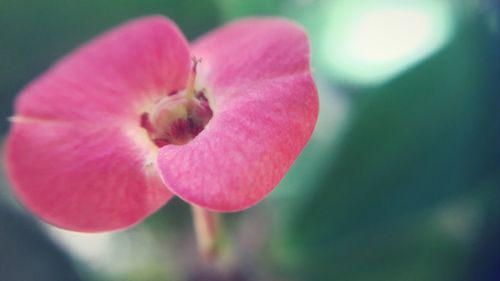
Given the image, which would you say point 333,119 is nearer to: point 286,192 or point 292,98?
point 286,192

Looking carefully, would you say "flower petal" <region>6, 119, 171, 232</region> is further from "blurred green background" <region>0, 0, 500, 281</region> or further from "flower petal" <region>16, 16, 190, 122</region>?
"blurred green background" <region>0, 0, 500, 281</region>

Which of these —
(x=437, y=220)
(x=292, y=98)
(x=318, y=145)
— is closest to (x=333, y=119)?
(x=318, y=145)

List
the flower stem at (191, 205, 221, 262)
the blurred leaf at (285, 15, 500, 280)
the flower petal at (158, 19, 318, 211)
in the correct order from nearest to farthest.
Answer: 1. the flower petal at (158, 19, 318, 211)
2. the flower stem at (191, 205, 221, 262)
3. the blurred leaf at (285, 15, 500, 280)

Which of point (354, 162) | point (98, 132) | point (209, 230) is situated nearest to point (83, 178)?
point (98, 132)

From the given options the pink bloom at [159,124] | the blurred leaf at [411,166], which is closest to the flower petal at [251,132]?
the pink bloom at [159,124]

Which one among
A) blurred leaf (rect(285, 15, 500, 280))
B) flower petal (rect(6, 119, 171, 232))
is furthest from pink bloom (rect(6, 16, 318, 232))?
blurred leaf (rect(285, 15, 500, 280))

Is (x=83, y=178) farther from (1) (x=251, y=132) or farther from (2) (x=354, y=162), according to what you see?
(2) (x=354, y=162)
